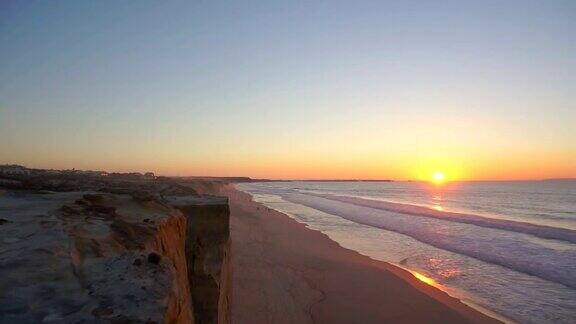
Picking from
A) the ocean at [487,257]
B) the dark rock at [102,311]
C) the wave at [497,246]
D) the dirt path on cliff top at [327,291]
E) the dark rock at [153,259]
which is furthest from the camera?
the wave at [497,246]

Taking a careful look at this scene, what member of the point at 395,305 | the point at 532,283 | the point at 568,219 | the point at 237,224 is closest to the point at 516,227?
the point at 568,219

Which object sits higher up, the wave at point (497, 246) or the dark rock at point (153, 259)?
the dark rock at point (153, 259)

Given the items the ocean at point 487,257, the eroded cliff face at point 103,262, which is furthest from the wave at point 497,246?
Answer: the eroded cliff face at point 103,262

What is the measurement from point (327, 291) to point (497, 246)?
14290 mm

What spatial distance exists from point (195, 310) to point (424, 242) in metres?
20.5

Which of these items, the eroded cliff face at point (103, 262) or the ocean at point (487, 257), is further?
the ocean at point (487, 257)

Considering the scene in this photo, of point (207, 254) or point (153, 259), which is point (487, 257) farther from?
point (153, 259)

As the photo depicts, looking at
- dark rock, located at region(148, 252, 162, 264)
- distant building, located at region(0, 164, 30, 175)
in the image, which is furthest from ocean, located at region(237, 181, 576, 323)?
distant building, located at region(0, 164, 30, 175)

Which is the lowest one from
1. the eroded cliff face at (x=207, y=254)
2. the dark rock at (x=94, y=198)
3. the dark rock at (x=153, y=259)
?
the eroded cliff face at (x=207, y=254)

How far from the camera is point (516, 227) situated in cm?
3144

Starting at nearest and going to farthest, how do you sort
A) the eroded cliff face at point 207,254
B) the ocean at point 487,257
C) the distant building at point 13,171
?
the eroded cliff face at point 207,254 < the ocean at point 487,257 < the distant building at point 13,171

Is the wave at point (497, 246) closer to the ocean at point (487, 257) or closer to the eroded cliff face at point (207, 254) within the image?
the ocean at point (487, 257)

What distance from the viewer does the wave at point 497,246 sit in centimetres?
1728

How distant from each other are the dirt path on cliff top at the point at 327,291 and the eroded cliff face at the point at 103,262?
336 centimetres
